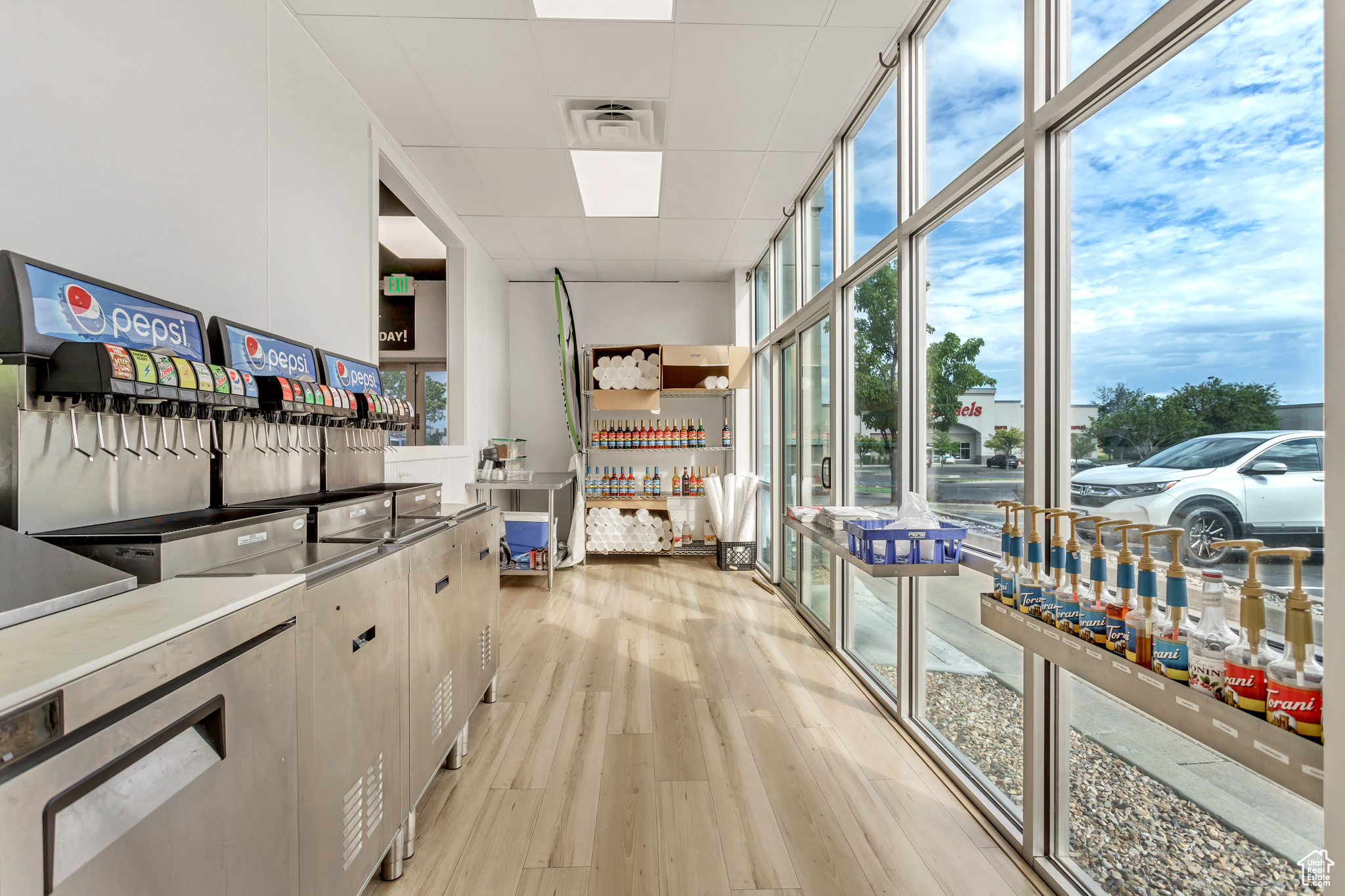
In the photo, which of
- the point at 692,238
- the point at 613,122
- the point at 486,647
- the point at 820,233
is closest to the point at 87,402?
the point at 486,647

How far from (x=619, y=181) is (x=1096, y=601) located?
3566mm

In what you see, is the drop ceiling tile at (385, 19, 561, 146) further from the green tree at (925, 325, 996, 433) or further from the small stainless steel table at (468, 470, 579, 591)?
the small stainless steel table at (468, 470, 579, 591)

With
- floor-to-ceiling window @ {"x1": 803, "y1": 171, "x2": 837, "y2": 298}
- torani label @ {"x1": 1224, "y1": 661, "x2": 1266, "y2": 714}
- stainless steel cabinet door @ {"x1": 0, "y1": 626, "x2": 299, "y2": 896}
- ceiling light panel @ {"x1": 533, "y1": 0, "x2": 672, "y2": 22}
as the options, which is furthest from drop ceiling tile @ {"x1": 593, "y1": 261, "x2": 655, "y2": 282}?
torani label @ {"x1": 1224, "y1": 661, "x2": 1266, "y2": 714}

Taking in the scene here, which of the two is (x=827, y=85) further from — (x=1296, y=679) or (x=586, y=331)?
(x=586, y=331)

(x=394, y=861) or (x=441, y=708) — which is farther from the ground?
(x=441, y=708)

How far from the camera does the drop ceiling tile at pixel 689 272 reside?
5.69 m

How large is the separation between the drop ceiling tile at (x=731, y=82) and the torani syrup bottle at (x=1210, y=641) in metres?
2.40

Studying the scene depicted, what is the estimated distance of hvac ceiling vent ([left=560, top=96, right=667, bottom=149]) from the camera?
305 cm

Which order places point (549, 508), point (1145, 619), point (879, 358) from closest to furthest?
point (1145, 619) → point (879, 358) → point (549, 508)

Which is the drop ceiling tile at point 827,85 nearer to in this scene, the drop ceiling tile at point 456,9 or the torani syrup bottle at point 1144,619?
the drop ceiling tile at point 456,9

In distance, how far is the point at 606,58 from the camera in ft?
8.63

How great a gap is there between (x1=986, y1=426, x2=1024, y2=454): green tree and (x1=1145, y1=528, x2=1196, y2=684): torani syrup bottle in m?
0.73

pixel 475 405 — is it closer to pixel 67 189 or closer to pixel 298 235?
pixel 298 235

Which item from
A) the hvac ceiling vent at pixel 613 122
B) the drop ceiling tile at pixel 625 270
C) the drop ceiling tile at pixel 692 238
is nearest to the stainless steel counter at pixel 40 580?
the hvac ceiling vent at pixel 613 122
